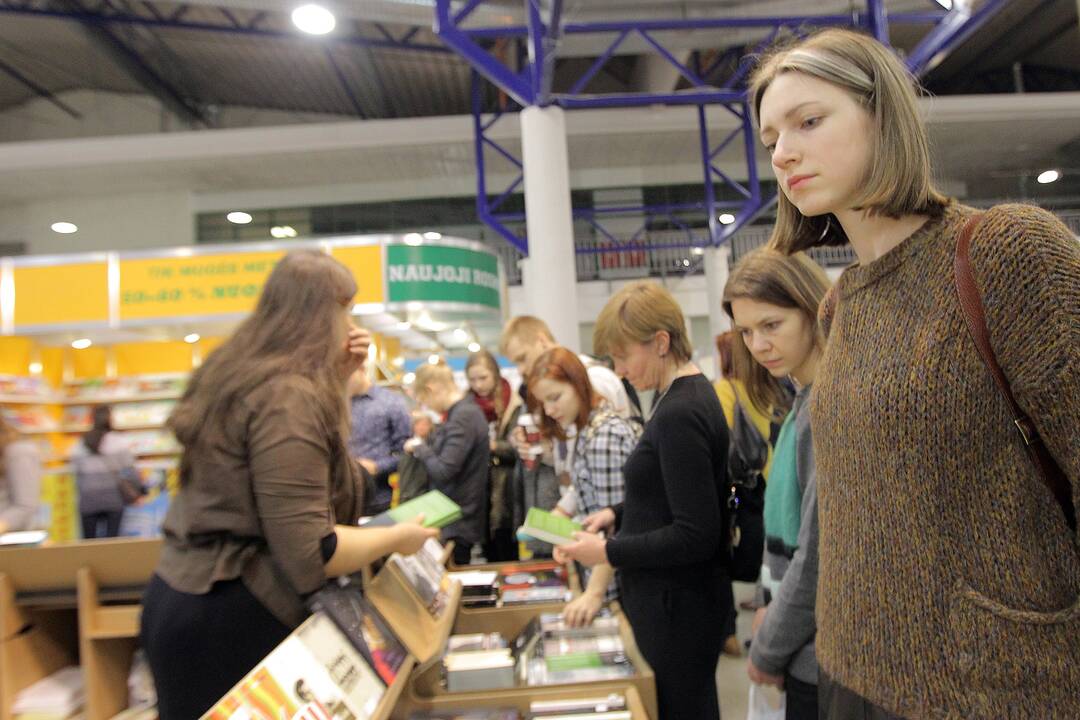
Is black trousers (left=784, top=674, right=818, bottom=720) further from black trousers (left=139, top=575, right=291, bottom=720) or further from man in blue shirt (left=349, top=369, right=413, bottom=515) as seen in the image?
man in blue shirt (left=349, top=369, right=413, bottom=515)

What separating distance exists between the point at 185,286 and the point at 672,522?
6.15m

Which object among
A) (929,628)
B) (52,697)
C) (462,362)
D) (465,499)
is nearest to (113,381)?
(462,362)

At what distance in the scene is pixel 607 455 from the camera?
88.3 inches

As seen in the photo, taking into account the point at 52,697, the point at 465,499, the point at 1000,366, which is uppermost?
the point at 1000,366

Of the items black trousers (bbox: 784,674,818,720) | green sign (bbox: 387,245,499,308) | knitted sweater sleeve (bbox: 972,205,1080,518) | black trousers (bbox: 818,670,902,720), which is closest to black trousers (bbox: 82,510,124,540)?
green sign (bbox: 387,245,499,308)

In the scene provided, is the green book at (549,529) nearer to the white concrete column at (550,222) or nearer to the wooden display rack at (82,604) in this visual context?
the wooden display rack at (82,604)

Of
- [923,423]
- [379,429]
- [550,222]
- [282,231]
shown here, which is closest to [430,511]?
[923,423]

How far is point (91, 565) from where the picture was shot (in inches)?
82.4

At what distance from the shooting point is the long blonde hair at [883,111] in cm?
82

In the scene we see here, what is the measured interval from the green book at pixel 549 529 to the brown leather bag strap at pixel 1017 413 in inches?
49.1

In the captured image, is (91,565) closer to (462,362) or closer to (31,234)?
(462,362)

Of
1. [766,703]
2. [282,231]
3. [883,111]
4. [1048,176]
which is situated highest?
[1048,176]

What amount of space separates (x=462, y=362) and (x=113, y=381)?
3.86 m

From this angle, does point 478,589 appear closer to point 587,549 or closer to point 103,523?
point 587,549
